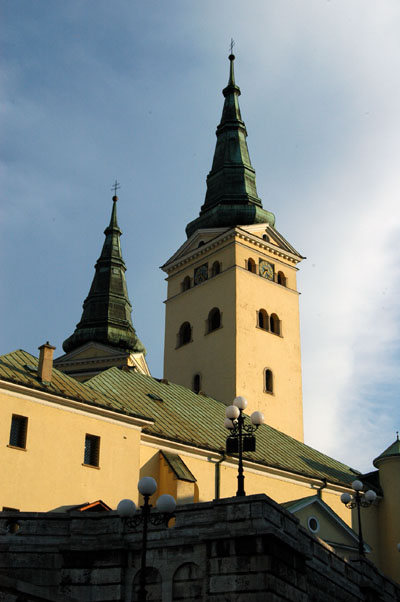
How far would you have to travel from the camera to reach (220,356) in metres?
54.9

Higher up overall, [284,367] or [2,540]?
[284,367]

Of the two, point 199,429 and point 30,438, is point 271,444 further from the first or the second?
point 30,438

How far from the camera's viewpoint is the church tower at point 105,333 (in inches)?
2441

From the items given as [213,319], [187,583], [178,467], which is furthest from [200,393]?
[187,583]

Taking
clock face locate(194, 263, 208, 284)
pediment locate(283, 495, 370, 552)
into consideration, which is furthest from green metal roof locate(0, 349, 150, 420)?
clock face locate(194, 263, 208, 284)

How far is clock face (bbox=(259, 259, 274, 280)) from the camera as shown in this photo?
58.9 metres

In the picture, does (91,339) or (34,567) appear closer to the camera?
(34,567)

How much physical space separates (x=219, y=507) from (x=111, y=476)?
13568mm

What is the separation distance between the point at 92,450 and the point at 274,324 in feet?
89.6

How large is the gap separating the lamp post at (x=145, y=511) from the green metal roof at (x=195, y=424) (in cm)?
1448

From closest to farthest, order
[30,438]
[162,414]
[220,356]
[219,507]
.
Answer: [219,507]
[30,438]
[162,414]
[220,356]

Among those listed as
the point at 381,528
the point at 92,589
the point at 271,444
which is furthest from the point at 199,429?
the point at 92,589

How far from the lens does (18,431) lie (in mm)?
31047

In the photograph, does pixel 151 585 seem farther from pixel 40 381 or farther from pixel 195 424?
pixel 195 424
